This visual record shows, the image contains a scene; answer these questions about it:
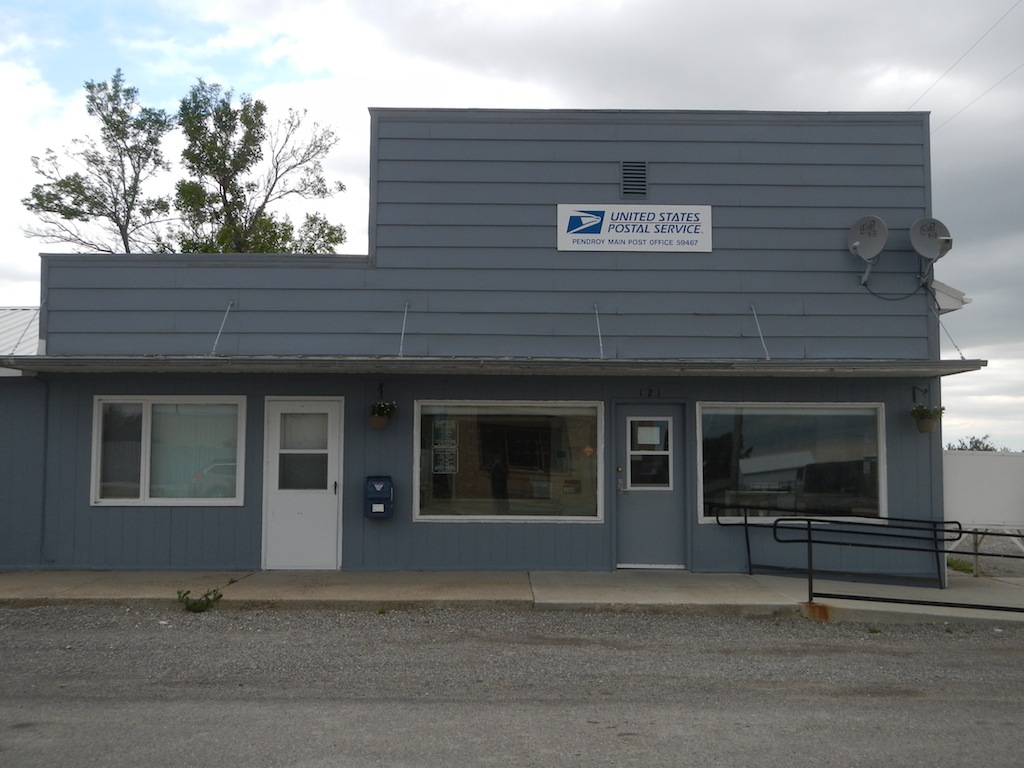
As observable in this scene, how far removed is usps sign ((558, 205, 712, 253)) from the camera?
11.6m

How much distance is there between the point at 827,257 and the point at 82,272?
9238mm

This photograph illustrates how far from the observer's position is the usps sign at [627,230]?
1159cm

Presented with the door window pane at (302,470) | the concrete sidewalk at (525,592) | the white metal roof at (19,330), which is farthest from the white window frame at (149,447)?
the white metal roof at (19,330)

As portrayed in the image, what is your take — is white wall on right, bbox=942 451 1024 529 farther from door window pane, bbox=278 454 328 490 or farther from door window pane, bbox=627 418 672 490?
door window pane, bbox=278 454 328 490

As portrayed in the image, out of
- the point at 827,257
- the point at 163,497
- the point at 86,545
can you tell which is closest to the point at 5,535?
the point at 86,545

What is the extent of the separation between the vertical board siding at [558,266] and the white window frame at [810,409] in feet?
2.03

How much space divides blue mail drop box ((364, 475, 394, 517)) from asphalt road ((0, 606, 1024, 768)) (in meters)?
1.91

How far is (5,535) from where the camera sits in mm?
11211

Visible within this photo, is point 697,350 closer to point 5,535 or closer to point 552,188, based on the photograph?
point 552,188

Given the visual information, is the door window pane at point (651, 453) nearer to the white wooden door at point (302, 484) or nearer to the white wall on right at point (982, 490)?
the white wall on right at point (982, 490)

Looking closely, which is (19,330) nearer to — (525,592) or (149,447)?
(149,447)

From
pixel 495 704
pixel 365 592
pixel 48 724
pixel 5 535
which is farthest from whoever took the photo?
pixel 5 535

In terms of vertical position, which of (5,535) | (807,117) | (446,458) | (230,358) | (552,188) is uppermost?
(807,117)

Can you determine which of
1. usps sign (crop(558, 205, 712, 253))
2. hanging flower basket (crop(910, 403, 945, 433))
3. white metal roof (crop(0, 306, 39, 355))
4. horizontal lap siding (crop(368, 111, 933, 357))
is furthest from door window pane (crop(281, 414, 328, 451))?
hanging flower basket (crop(910, 403, 945, 433))
